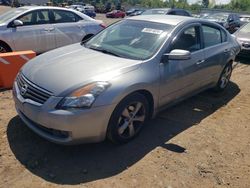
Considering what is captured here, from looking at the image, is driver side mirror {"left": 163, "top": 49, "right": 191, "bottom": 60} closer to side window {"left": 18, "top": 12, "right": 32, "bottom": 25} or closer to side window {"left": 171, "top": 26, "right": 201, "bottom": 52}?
side window {"left": 171, "top": 26, "right": 201, "bottom": 52}

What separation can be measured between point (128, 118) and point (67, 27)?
204 inches

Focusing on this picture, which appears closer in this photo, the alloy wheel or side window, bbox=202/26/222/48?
the alloy wheel

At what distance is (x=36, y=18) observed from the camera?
782 cm

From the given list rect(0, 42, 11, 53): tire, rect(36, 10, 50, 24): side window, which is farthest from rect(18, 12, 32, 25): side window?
rect(0, 42, 11, 53): tire

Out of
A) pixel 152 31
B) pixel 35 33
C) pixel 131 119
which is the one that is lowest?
pixel 131 119

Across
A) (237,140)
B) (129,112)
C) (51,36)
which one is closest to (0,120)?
(129,112)

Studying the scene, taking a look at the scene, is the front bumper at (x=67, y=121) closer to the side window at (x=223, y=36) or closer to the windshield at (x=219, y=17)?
the side window at (x=223, y=36)

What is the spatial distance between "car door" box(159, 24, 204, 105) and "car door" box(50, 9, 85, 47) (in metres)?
4.27

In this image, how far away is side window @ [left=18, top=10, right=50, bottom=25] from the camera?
762 centimetres

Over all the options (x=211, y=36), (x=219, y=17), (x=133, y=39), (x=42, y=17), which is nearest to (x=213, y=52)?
(x=211, y=36)

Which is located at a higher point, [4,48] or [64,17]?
[64,17]

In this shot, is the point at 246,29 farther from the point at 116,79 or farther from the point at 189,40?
the point at 116,79

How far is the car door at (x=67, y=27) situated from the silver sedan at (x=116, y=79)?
3430 millimetres

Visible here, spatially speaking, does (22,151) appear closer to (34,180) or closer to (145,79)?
(34,180)
